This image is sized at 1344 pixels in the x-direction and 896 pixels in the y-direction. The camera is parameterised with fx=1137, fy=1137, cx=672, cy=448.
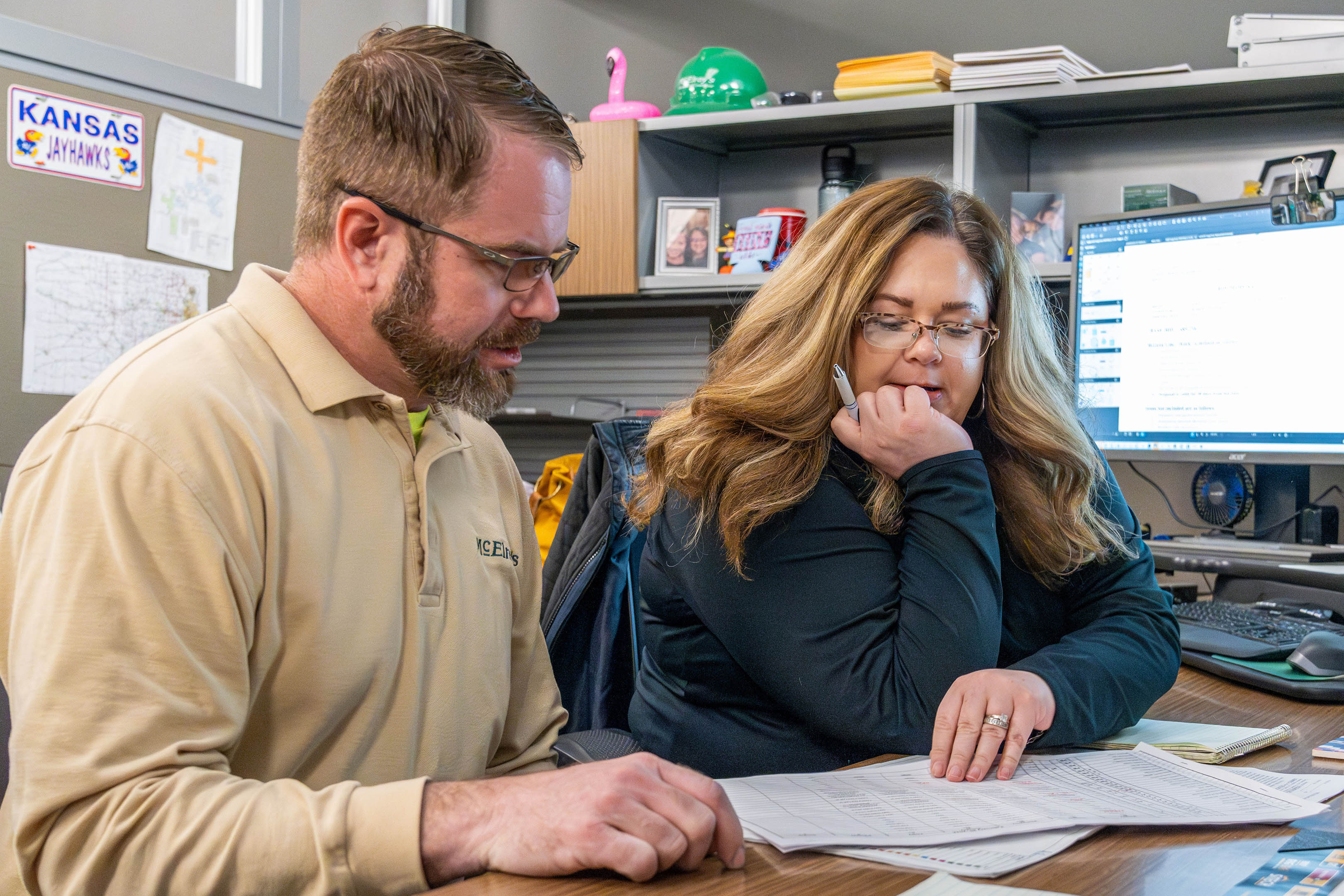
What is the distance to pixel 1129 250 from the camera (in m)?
2.18

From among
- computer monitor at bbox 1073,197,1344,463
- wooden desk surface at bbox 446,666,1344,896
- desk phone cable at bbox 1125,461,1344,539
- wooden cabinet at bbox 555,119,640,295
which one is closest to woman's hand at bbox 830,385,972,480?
wooden desk surface at bbox 446,666,1344,896

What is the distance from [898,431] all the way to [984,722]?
38 centimetres

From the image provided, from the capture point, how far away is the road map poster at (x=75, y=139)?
1.83 meters

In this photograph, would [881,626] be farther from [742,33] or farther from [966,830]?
[742,33]

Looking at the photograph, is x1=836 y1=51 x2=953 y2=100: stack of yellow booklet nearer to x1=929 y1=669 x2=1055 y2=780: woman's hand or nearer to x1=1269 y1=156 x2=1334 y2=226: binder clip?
x1=1269 y1=156 x2=1334 y2=226: binder clip

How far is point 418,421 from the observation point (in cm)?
120

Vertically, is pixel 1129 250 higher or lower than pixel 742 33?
lower

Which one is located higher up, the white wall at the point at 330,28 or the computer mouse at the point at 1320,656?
the white wall at the point at 330,28

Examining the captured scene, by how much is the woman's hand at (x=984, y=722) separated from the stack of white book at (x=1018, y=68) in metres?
1.63

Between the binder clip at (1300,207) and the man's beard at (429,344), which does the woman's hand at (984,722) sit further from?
the binder clip at (1300,207)

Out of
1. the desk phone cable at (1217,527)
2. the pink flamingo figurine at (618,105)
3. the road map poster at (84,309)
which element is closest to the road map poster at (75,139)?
the road map poster at (84,309)

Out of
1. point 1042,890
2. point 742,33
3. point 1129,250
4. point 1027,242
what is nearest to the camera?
point 1042,890

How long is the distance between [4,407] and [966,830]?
168 centimetres

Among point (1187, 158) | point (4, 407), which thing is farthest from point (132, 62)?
point (1187, 158)
